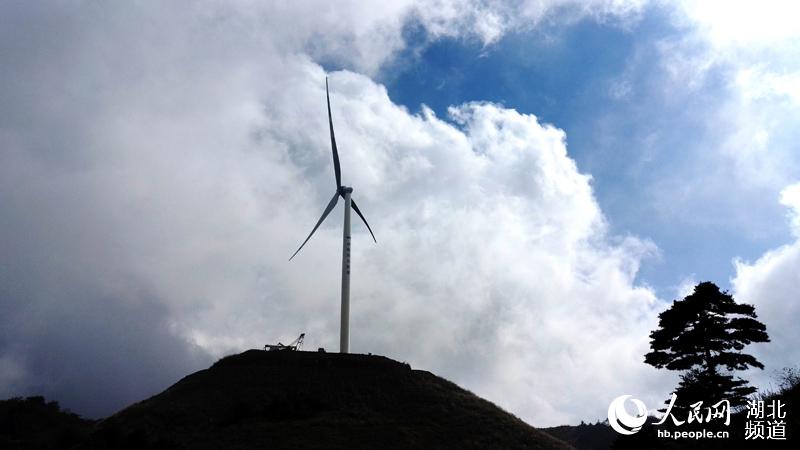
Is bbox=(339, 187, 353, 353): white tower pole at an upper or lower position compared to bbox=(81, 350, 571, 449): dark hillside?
upper

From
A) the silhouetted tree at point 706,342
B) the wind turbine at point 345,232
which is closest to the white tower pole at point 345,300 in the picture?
the wind turbine at point 345,232

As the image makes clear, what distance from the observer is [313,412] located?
65438 mm

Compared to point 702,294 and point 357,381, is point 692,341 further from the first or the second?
point 357,381

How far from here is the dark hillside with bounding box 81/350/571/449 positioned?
5888 centimetres

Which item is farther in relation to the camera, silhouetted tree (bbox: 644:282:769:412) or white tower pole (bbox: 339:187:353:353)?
white tower pole (bbox: 339:187:353:353)

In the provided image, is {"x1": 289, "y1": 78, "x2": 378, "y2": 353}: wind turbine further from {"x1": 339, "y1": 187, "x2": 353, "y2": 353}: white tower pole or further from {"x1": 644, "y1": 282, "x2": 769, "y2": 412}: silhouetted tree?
{"x1": 644, "y1": 282, "x2": 769, "y2": 412}: silhouetted tree

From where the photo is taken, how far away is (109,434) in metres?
62.5

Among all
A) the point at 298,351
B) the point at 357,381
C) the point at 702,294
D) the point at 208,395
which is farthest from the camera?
the point at 298,351

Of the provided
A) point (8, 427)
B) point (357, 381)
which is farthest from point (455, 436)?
point (8, 427)

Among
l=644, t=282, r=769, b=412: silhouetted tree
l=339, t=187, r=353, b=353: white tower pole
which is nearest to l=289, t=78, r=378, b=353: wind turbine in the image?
l=339, t=187, r=353, b=353: white tower pole

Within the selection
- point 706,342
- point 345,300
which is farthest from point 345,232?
point 706,342

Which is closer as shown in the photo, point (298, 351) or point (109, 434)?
point (109, 434)

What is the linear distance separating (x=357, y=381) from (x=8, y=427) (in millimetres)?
50224

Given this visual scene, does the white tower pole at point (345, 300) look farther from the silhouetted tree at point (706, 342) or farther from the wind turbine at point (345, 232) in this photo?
the silhouetted tree at point (706, 342)
